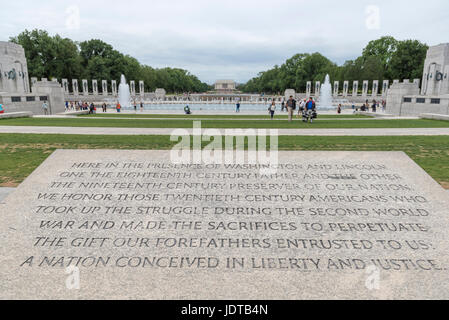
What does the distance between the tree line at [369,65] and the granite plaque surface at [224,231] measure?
86658 millimetres

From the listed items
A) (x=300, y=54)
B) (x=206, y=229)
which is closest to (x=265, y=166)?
(x=206, y=229)

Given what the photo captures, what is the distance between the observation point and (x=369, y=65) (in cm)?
8694

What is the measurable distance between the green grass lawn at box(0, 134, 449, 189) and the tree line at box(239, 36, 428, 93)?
79322 millimetres

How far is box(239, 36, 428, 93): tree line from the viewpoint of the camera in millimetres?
80812

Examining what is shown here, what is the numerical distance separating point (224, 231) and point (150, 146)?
6702mm

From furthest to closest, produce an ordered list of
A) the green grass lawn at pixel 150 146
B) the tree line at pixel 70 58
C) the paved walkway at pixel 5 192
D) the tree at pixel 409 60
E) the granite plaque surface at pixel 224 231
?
1. the tree line at pixel 70 58
2. the tree at pixel 409 60
3. the green grass lawn at pixel 150 146
4. the paved walkway at pixel 5 192
5. the granite plaque surface at pixel 224 231

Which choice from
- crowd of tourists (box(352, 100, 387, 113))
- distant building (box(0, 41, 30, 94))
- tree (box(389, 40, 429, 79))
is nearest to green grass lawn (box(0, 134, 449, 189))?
crowd of tourists (box(352, 100, 387, 113))

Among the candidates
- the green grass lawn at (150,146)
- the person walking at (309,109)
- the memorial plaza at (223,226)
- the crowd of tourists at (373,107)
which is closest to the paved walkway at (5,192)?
the memorial plaza at (223,226)

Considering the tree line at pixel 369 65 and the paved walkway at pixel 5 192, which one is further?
the tree line at pixel 369 65

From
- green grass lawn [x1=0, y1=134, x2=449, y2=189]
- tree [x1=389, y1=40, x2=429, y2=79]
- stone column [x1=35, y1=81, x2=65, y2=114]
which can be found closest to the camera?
green grass lawn [x1=0, y1=134, x2=449, y2=189]

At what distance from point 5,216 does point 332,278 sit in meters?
5.83

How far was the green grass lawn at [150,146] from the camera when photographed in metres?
9.09

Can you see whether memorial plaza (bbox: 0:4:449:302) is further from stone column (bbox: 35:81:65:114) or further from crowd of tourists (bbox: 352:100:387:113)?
crowd of tourists (bbox: 352:100:387:113)

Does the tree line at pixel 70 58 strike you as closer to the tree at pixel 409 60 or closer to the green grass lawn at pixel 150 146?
the tree at pixel 409 60
